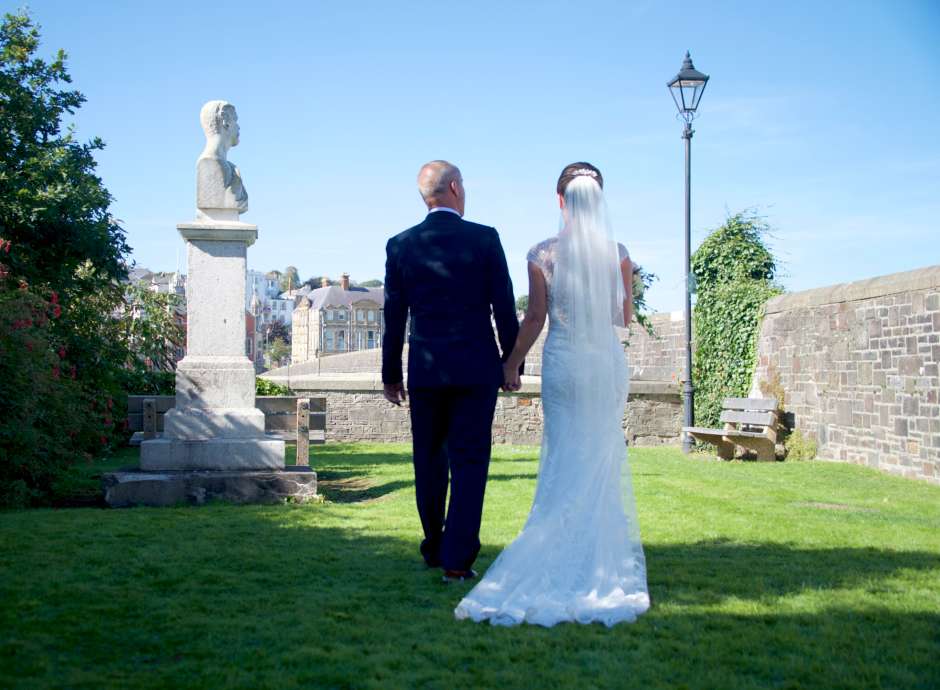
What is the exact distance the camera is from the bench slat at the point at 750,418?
47.1 ft

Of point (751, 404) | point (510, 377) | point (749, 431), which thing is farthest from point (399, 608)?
point (751, 404)

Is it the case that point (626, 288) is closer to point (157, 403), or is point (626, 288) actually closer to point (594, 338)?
point (594, 338)

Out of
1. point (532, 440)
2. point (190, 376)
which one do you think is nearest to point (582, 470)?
point (190, 376)

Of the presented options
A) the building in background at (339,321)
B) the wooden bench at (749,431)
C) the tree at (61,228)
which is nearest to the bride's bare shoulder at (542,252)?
the tree at (61,228)

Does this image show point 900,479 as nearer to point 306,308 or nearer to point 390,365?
point 390,365

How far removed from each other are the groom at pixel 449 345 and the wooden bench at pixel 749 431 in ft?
31.7

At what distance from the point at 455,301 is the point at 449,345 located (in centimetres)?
23

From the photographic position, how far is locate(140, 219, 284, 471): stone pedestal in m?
8.34

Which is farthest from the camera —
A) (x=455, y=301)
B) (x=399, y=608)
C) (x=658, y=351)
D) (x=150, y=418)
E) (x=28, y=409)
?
(x=658, y=351)

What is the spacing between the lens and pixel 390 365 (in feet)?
17.1

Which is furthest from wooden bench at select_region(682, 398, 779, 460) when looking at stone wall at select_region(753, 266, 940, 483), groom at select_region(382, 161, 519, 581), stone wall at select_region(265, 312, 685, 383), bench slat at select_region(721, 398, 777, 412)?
groom at select_region(382, 161, 519, 581)

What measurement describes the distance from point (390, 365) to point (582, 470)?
123 cm

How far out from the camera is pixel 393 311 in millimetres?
5094

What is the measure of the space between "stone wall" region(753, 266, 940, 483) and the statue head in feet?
26.3
